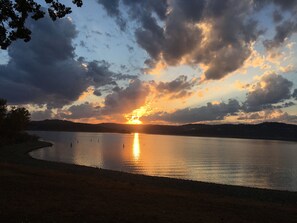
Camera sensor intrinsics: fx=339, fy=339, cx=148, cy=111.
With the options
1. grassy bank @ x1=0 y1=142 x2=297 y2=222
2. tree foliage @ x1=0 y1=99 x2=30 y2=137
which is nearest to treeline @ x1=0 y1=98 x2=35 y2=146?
tree foliage @ x1=0 y1=99 x2=30 y2=137

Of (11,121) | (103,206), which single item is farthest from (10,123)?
(103,206)

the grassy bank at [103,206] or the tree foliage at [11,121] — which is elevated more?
the tree foliage at [11,121]

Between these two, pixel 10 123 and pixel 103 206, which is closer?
pixel 103 206

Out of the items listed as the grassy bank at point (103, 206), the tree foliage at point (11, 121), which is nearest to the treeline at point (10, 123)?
the tree foliage at point (11, 121)

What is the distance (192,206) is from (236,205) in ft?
14.7

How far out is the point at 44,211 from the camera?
19922 millimetres

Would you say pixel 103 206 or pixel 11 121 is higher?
pixel 11 121

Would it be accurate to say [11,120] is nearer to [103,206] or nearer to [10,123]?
[10,123]

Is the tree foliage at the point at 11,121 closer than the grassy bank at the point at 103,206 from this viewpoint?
No

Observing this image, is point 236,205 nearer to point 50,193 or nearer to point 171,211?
point 171,211

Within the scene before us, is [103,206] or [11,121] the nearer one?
[103,206]

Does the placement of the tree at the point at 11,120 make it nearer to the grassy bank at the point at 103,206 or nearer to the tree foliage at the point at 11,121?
the tree foliage at the point at 11,121

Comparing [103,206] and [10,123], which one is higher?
[10,123]

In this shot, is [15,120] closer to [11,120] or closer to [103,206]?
[11,120]
